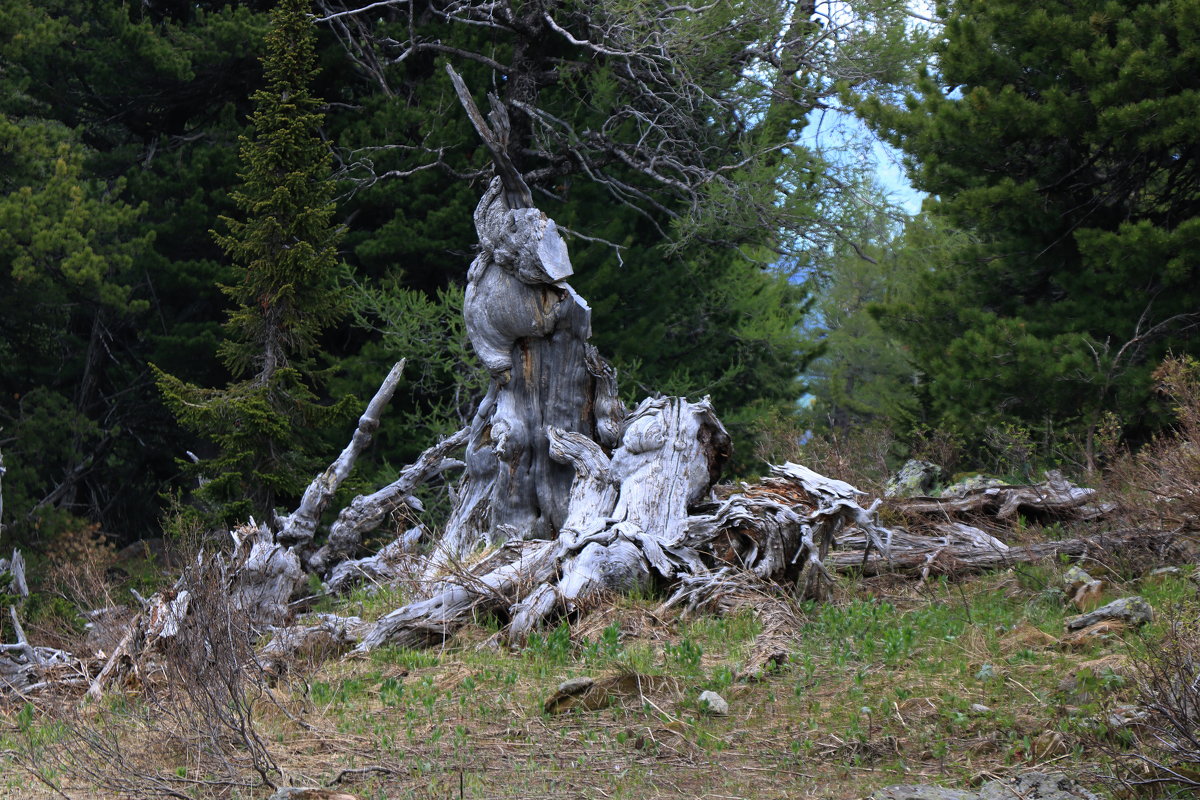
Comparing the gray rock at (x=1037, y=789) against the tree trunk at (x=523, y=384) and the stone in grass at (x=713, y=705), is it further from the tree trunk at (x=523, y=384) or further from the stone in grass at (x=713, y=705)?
the tree trunk at (x=523, y=384)

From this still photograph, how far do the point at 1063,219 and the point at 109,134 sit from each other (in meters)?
15.6

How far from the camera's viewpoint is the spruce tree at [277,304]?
11.8 m

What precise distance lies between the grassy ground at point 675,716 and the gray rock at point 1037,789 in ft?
0.56

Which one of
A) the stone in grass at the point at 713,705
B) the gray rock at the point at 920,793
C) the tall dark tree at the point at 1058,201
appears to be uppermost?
the tall dark tree at the point at 1058,201

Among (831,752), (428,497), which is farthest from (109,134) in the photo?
(831,752)

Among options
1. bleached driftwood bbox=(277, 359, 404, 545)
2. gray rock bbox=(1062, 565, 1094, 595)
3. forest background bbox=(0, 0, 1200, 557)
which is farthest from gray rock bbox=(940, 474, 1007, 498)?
bleached driftwood bbox=(277, 359, 404, 545)

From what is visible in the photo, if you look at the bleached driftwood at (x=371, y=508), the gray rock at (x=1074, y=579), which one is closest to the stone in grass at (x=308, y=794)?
the gray rock at (x=1074, y=579)

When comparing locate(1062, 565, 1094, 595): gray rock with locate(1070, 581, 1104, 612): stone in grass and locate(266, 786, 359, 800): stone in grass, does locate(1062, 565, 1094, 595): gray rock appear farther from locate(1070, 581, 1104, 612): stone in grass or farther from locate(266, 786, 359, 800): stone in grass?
locate(266, 786, 359, 800): stone in grass

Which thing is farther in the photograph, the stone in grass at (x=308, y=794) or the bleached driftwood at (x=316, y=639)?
the bleached driftwood at (x=316, y=639)

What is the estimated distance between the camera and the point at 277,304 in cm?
1223

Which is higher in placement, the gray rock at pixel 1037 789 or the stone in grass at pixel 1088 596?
the stone in grass at pixel 1088 596

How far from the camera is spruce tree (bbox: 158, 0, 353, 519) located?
11.8m

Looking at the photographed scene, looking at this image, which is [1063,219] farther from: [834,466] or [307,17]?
[307,17]

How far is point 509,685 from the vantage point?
19.6 ft
